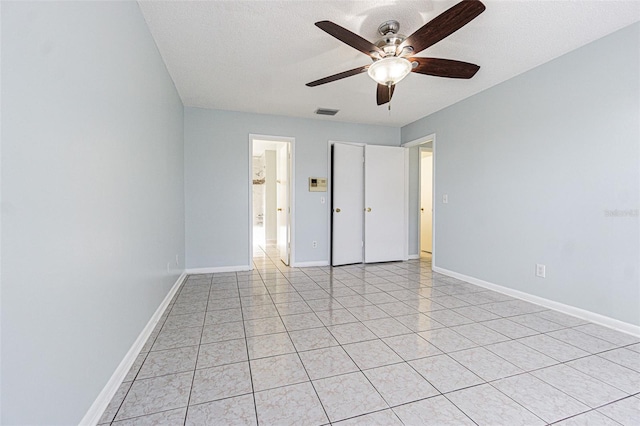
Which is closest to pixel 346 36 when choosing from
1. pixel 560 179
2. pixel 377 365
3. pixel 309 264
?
pixel 377 365

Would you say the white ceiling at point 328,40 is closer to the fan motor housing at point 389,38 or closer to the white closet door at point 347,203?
the fan motor housing at point 389,38

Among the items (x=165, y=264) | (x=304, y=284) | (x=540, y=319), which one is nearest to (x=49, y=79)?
(x=165, y=264)

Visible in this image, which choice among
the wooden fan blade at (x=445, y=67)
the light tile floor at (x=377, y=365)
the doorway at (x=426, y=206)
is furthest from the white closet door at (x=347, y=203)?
the wooden fan blade at (x=445, y=67)

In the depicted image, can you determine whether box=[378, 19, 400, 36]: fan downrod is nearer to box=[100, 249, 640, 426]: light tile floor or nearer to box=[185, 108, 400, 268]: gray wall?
box=[100, 249, 640, 426]: light tile floor

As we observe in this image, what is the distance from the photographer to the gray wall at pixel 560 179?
231 cm

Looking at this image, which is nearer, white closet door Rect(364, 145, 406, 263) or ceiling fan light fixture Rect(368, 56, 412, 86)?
ceiling fan light fixture Rect(368, 56, 412, 86)

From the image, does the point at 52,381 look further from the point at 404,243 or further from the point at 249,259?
the point at 404,243

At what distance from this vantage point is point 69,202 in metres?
1.14

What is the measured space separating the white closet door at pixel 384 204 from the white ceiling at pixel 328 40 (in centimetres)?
135

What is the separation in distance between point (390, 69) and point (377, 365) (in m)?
2.13

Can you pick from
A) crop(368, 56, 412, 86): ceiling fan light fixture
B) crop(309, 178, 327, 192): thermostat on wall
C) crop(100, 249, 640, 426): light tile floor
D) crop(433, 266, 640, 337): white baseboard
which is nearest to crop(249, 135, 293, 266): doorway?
crop(309, 178, 327, 192): thermostat on wall

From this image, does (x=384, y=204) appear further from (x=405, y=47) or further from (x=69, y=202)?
(x=69, y=202)

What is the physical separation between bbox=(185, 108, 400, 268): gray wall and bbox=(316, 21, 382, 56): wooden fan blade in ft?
8.61

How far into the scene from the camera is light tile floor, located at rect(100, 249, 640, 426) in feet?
4.63
